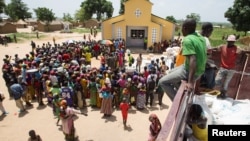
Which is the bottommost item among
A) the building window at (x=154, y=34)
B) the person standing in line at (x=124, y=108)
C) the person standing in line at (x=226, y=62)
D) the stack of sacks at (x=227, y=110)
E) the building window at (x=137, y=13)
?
the person standing in line at (x=124, y=108)

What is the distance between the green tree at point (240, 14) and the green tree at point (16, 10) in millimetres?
62611

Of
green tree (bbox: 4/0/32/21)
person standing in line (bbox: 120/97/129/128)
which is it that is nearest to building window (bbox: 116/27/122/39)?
person standing in line (bbox: 120/97/129/128)

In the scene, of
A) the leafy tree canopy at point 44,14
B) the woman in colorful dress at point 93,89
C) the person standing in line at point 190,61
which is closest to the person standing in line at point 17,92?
the woman in colorful dress at point 93,89

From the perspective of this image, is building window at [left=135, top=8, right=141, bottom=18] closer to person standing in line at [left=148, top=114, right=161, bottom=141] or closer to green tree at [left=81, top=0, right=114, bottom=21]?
person standing in line at [left=148, top=114, right=161, bottom=141]

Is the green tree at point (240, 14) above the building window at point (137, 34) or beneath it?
above

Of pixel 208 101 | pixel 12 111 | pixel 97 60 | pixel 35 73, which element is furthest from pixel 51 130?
pixel 97 60

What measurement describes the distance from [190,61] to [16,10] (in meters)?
78.3

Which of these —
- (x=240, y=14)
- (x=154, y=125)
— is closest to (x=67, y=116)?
(x=154, y=125)

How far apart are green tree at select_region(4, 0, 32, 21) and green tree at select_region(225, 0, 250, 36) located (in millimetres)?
62611

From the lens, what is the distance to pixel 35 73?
10117mm

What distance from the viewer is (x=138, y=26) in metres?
24.7

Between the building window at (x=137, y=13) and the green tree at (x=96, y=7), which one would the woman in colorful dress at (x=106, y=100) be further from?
the green tree at (x=96, y=7)

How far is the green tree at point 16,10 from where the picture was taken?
69188 millimetres

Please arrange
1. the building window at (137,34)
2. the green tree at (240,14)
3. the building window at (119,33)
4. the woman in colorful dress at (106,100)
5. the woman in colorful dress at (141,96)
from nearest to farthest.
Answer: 1. the woman in colorful dress at (106,100)
2. the woman in colorful dress at (141,96)
3. the building window at (119,33)
4. the building window at (137,34)
5. the green tree at (240,14)
